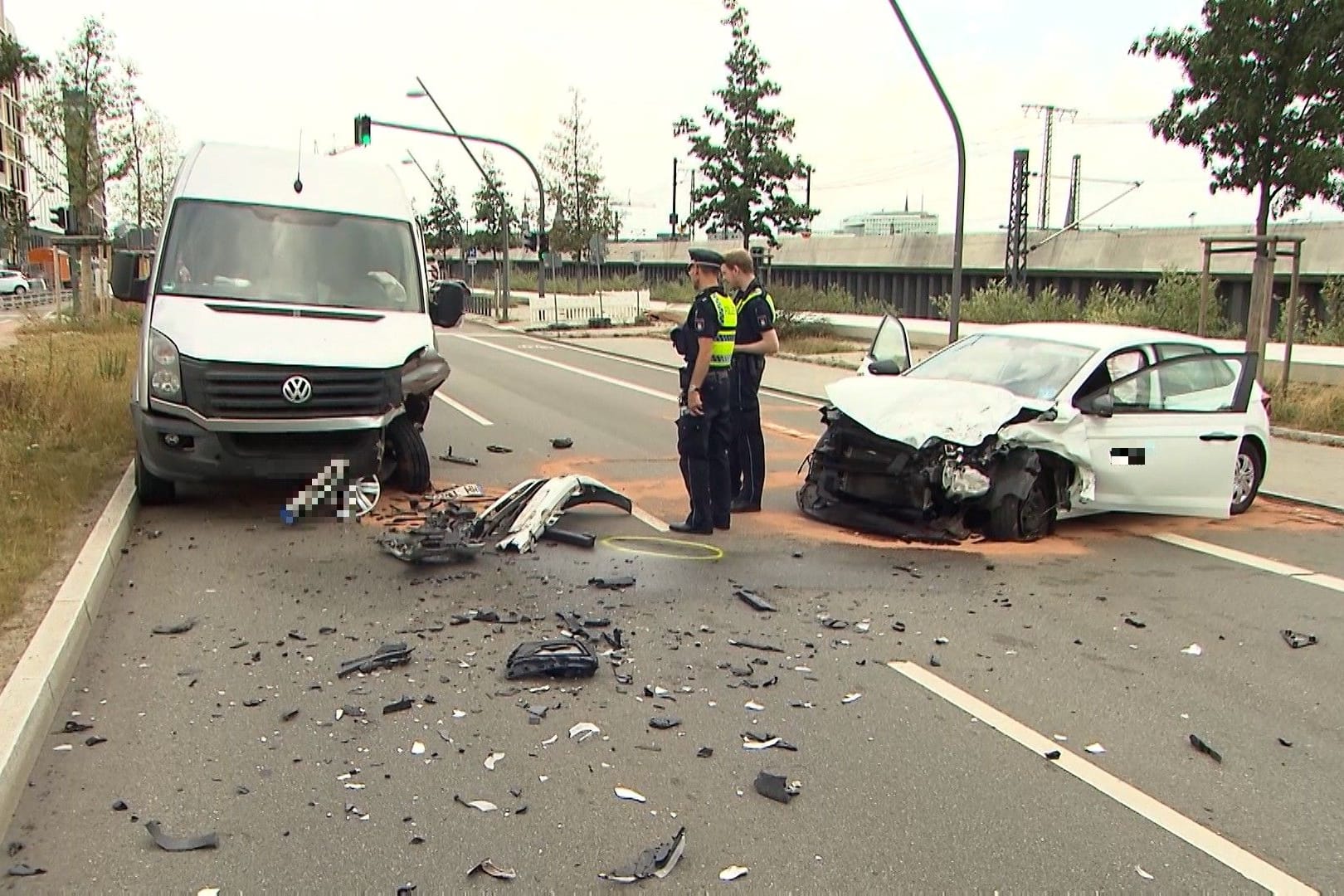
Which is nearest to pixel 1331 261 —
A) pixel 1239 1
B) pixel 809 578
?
pixel 1239 1

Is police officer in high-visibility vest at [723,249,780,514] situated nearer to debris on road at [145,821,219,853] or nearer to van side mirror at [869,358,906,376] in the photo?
van side mirror at [869,358,906,376]

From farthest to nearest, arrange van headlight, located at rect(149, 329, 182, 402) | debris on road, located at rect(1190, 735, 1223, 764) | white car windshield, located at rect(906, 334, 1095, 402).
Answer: white car windshield, located at rect(906, 334, 1095, 402) → van headlight, located at rect(149, 329, 182, 402) → debris on road, located at rect(1190, 735, 1223, 764)

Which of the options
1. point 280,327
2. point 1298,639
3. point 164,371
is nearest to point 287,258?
point 280,327

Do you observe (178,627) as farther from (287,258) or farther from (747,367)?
(747,367)

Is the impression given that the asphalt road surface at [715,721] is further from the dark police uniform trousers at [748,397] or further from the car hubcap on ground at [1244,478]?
the car hubcap on ground at [1244,478]

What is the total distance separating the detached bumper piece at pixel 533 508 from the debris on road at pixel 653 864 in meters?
3.72

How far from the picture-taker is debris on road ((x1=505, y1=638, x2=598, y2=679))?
16.4ft

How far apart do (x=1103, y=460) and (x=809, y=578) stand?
2.54 metres

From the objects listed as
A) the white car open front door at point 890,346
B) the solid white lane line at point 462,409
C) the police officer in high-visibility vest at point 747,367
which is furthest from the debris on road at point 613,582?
the solid white lane line at point 462,409

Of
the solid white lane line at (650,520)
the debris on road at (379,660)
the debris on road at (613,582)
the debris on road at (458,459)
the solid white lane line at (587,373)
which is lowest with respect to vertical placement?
the debris on road at (379,660)

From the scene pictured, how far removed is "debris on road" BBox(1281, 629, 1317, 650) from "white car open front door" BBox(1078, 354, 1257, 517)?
214cm

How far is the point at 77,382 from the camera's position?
12.2m

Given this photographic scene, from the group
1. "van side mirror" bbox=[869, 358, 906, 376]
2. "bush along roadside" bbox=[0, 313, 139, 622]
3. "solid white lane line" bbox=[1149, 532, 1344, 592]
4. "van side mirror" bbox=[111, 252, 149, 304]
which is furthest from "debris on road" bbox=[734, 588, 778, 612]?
"van side mirror" bbox=[111, 252, 149, 304]

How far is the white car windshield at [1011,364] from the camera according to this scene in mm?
A: 8125
